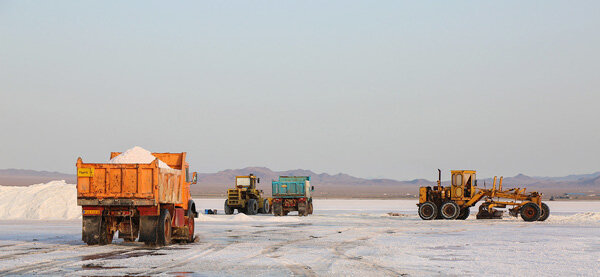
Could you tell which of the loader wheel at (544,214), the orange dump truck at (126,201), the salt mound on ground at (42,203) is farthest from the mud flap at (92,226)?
the loader wheel at (544,214)

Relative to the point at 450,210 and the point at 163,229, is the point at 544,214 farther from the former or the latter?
the point at 163,229

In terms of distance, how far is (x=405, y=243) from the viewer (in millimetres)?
23844

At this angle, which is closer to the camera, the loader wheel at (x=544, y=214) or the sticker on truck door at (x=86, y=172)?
the sticker on truck door at (x=86, y=172)

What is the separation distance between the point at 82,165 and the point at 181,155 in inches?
154

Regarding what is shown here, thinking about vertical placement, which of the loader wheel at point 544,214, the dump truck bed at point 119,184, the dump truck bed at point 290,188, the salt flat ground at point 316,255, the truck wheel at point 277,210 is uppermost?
the dump truck bed at point 290,188

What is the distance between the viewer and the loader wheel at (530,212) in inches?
1590

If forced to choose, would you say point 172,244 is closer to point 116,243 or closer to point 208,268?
point 116,243

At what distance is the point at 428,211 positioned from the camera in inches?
1656

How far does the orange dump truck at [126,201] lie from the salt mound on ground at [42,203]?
2085 centimetres

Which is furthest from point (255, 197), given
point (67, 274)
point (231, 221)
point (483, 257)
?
point (67, 274)

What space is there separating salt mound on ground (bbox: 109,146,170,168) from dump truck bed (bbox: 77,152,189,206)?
125 centimetres

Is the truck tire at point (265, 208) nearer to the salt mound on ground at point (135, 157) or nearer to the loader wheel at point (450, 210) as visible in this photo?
the loader wheel at point (450, 210)

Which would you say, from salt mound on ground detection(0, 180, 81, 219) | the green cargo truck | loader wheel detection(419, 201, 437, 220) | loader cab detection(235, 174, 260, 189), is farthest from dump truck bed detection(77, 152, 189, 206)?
loader cab detection(235, 174, 260, 189)

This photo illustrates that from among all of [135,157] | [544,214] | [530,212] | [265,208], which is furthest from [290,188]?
[135,157]
